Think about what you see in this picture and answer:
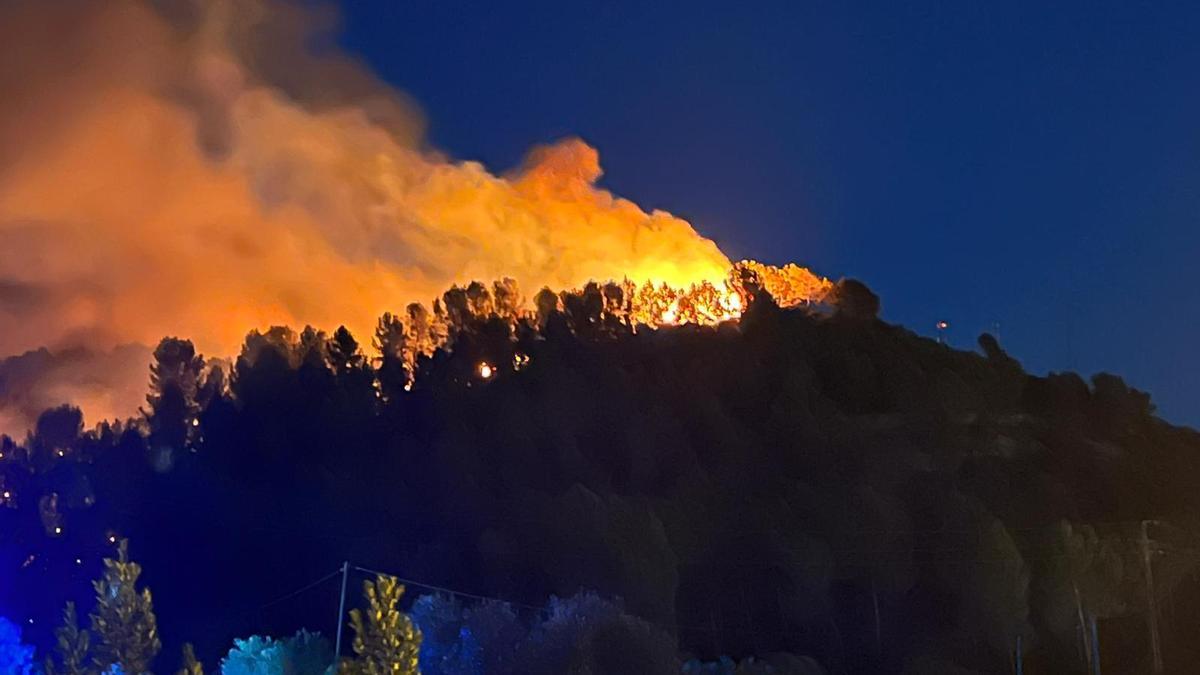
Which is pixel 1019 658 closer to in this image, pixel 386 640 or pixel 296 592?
pixel 296 592

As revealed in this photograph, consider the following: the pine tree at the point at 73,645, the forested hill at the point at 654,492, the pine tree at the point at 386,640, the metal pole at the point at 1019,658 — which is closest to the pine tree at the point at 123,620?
the pine tree at the point at 73,645

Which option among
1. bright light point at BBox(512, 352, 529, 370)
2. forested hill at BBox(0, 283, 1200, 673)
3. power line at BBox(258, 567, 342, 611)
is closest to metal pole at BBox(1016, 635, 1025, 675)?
forested hill at BBox(0, 283, 1200, 673)

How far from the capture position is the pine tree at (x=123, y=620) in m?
Result: 16.1

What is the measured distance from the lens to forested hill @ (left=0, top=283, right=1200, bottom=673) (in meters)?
34.5

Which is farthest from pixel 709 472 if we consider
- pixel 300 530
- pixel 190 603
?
pixel 190 603

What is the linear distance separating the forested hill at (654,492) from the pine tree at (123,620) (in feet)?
30.4

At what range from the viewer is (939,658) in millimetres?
32906

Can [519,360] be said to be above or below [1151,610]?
above

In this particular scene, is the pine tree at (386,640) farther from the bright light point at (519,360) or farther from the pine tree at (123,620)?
the bright light point at (519,360)

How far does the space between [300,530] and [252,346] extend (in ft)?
46.4

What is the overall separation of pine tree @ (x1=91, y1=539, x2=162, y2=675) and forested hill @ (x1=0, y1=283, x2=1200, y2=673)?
30.4ft

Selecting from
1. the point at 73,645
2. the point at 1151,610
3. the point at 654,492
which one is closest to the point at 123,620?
the point at 73,645

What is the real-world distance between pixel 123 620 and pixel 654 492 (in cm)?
2548

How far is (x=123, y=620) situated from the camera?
16.2 meters
